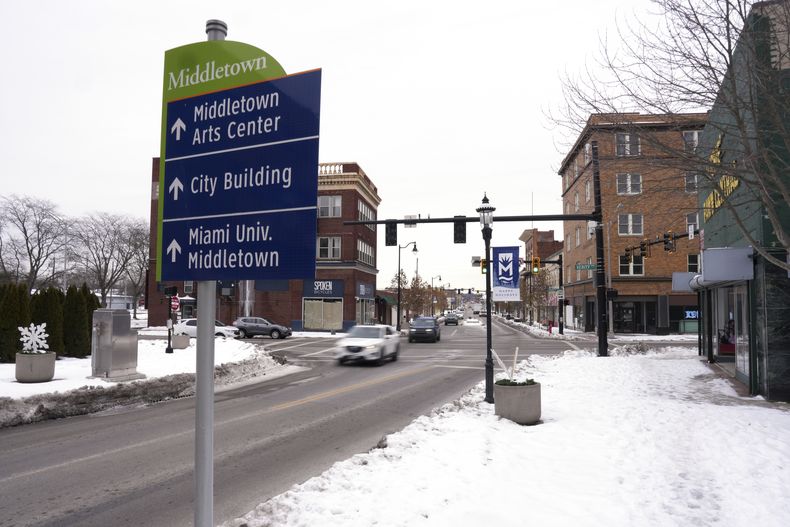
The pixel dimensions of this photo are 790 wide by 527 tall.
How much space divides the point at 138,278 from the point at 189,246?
8878 centimetres

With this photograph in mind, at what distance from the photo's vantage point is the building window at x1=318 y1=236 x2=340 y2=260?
47156 millimetres

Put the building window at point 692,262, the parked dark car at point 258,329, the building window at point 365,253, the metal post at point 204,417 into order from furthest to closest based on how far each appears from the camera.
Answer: the building window at point 365,253 → the building window at point 692,262 → the parked dark car at point 258,329 → the metal post at point 204,417

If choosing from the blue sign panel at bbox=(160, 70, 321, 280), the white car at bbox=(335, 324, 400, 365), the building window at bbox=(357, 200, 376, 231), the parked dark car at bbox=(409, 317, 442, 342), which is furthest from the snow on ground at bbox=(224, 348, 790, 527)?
the building window at bbox=(357, 200, 376, 231)

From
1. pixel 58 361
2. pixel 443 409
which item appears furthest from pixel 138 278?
pixel 443 409

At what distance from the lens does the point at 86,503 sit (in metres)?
5.83

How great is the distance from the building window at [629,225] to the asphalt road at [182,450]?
36.6m

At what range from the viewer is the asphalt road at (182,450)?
574 cm

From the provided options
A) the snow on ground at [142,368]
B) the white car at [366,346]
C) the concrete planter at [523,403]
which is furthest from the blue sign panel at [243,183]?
the white car at [366,346]

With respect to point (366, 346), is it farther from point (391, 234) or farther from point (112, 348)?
point (112, 348)

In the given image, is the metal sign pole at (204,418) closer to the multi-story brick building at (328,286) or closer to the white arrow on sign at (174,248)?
the white arrow on sign at (174,248)

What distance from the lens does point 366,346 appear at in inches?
816

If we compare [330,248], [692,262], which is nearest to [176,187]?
[330,248]

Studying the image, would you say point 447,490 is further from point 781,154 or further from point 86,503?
point 781,154

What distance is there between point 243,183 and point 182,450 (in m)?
6.40
